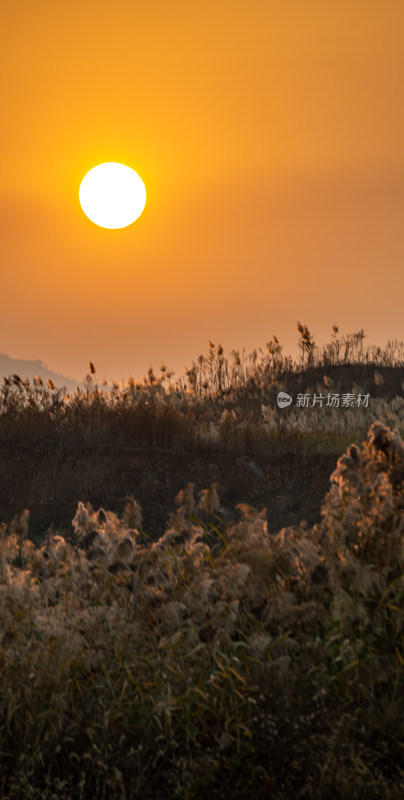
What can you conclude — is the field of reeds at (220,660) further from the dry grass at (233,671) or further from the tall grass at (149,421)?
the tall grass at (149,421)

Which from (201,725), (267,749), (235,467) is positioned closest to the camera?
(267,749)

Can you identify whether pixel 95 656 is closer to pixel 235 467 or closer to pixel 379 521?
pixel 379 521

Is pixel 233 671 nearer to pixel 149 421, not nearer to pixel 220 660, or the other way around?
pixel 220 660

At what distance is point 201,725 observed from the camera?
346 cm

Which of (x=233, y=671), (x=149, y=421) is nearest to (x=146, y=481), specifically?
(x=149, y=421)

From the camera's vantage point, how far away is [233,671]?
3336 mm

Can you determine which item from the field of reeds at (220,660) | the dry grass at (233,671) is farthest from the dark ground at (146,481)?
the dry grass at (233,671)

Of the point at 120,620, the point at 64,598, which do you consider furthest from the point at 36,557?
the point at 120,620

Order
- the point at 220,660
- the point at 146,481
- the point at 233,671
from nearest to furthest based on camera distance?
the point at 233,671, the point at 220,660, the point at 146,481

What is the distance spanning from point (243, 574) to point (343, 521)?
56 centimetres

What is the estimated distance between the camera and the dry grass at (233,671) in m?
3.21

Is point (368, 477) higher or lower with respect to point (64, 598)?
higher

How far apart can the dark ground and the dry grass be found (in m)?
5.65

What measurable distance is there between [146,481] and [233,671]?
25.0 feet
